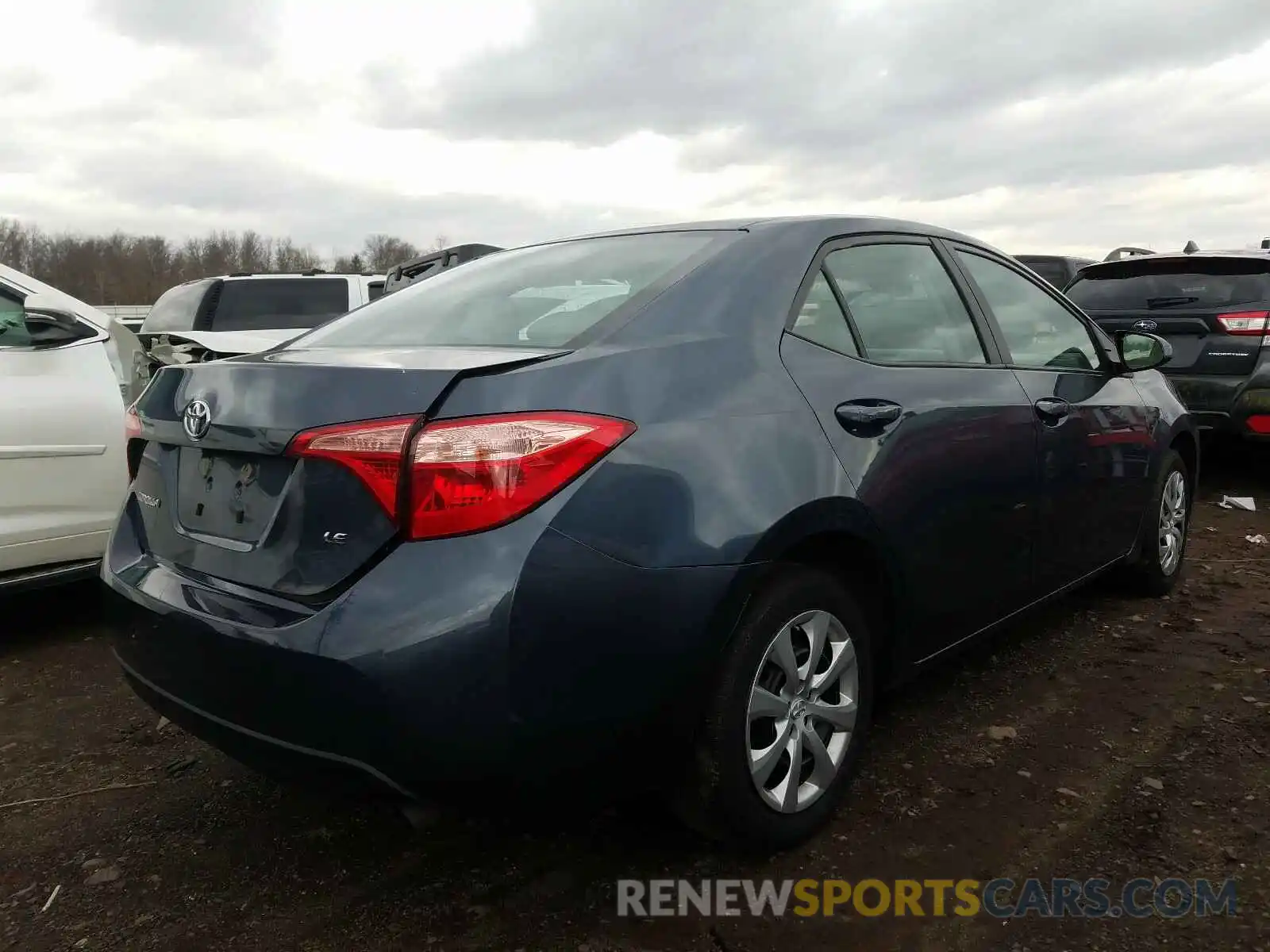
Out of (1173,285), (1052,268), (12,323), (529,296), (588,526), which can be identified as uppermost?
(1052,268)

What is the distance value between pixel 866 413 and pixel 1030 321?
1397 millimetres

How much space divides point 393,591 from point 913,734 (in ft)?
6.32

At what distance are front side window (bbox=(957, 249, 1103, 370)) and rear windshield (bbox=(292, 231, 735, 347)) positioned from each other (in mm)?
1202

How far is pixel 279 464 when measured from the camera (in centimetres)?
191

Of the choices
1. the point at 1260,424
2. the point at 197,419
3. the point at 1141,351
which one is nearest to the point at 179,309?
the point at 197,419

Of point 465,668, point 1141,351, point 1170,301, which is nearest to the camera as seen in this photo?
point 465,668

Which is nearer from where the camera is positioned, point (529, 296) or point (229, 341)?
point (529, 296)

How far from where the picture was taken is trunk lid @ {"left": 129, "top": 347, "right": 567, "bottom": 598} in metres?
1.82

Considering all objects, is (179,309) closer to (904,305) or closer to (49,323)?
(49,323)

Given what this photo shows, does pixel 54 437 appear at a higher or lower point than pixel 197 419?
lower

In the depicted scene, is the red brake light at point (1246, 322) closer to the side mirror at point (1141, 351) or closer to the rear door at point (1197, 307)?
the rear door at point (1197, 307)

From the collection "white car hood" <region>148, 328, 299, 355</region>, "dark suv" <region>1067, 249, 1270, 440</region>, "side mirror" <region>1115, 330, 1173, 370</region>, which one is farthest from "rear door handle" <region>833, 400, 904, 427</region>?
"dark suv" <region>1067, 249, 1270, 440</region>

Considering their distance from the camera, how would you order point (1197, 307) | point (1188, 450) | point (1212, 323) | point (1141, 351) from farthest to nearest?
point (1197, 307) → point (1212, 323) → point (1188, 450) → point (1141, 351)

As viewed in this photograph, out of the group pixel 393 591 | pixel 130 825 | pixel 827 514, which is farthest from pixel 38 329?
pixel 827 514
